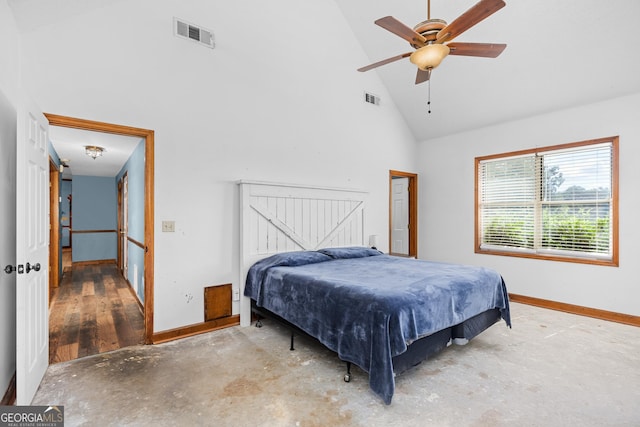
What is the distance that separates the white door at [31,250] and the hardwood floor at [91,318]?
50cm

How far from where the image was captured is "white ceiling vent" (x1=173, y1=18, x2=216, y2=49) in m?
3.20

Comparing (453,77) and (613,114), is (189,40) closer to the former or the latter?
(453,77)

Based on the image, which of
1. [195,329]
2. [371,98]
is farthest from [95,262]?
[371,98]

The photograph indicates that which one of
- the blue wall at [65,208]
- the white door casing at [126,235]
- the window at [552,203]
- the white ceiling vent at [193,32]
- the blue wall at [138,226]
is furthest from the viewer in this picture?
the blue wall at [65,208]

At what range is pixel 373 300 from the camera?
2133 mm

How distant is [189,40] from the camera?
3.28m

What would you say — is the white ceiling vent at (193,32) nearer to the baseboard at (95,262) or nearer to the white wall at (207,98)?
the white wall at (207,98)

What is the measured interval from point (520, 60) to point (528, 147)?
121 centimetres

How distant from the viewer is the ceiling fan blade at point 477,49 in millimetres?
2379

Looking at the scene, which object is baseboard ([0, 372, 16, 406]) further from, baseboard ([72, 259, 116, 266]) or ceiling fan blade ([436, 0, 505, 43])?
baseboard ([72, 259, 116, 266])

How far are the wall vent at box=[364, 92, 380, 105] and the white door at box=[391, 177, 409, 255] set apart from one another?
1612 millimetres

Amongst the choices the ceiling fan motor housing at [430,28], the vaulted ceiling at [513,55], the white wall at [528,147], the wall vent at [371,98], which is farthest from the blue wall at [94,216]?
the ceiling fan motor housing at [430,28]

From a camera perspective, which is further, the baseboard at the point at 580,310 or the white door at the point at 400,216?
the white door at the point at 400,216

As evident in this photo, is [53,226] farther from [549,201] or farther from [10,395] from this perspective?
[549,201]
